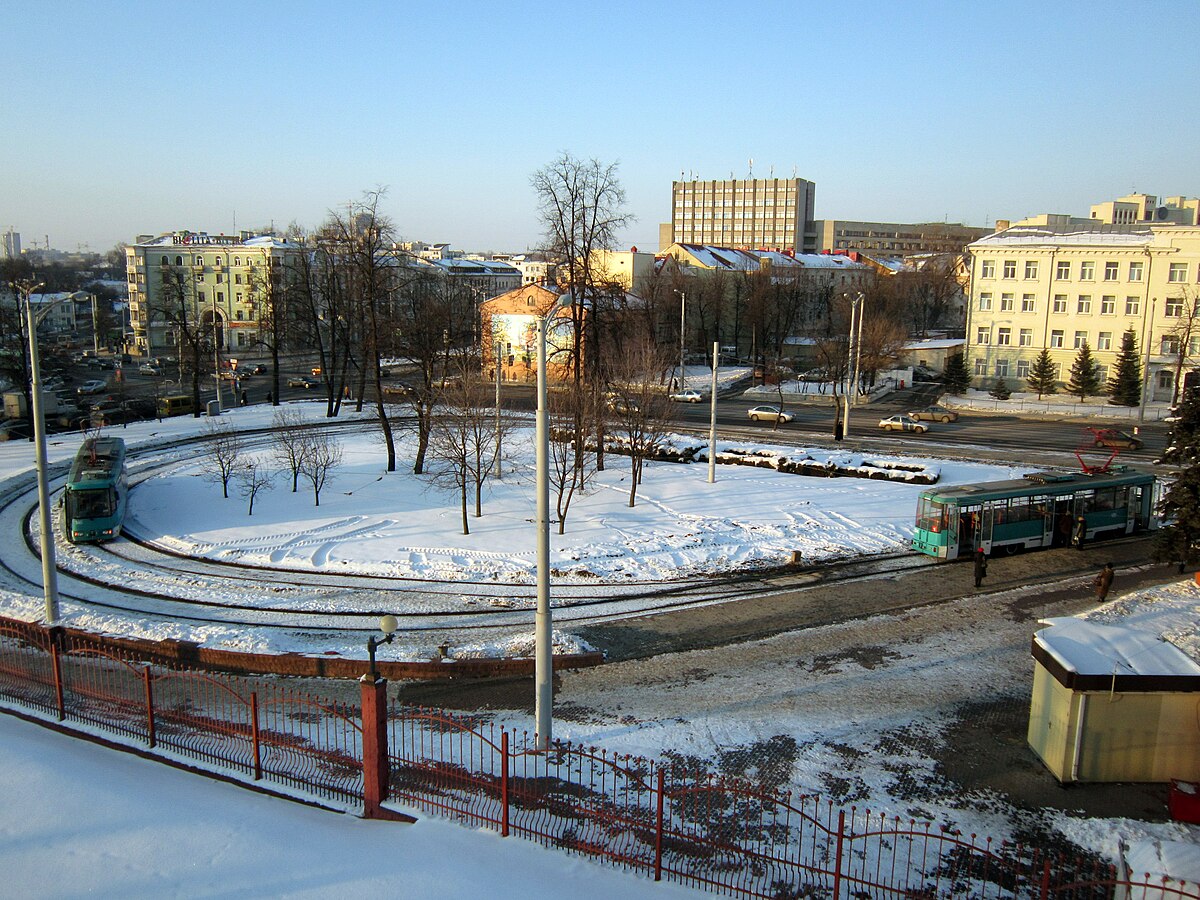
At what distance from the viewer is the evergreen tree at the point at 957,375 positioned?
61438 millimetres

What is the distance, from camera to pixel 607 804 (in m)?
10.8

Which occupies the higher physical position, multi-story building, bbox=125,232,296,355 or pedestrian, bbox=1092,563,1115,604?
multi-story building, bbox=125,232,296,355

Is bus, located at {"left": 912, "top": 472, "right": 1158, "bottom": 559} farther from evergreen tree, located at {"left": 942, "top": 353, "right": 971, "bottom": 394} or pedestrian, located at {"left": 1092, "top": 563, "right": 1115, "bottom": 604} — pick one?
evergreen tree, located at {"left": 942, "top": 353, "right": 971, "bottom": 394}

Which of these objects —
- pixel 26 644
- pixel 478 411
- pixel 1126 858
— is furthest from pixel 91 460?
pixel 1126 858

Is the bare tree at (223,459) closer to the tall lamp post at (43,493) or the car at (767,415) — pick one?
the tall lamp post at (43,493)

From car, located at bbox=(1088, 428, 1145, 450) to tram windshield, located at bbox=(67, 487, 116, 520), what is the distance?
40003 millimetres

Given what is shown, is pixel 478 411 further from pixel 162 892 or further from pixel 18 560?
pixel 162 892

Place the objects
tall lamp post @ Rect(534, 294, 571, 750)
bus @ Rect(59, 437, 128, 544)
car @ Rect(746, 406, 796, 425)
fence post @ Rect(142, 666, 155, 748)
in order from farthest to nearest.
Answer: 1. car @ Rect(746, 406, 796, 425)
2. bus @ Rect(59, 437, 128, 544)
3. tall lamp post @ Rect(534, 294, 571, 750)
4. fence post @ Rect(142, 666, 155, 748)

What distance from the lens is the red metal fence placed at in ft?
31.0

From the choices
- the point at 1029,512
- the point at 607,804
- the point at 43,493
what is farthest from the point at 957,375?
the point at 43,493

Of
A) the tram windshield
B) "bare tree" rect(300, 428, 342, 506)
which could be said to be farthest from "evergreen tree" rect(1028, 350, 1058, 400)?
the tram windshield

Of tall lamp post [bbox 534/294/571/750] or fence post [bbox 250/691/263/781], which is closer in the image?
fence post [bbox 250/691/263/781]

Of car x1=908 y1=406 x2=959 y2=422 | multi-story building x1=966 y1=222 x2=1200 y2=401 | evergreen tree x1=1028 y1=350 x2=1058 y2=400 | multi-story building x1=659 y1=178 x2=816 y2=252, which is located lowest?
car x1=908 y1=406 x2=959 y2=422

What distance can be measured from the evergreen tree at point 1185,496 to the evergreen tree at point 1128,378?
120ft
